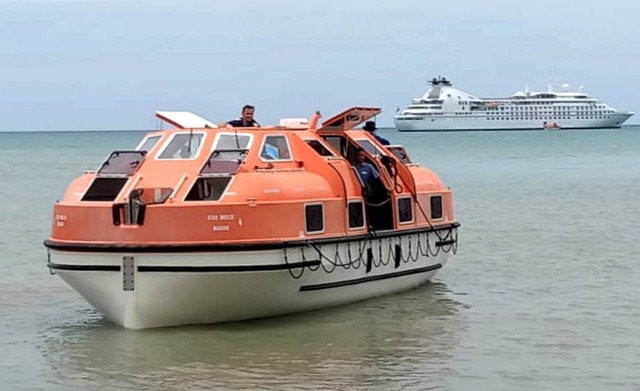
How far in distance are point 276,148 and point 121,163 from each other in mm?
1893

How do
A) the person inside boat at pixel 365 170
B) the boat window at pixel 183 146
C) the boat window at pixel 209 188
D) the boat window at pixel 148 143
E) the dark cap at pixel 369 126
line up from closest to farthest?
the boat window at pixel 209 188, the boat window at pixel 183 146, the boat window at pixel 148 143, the person inside boat at pixel 365 170, the dark cap at pixel 369 126

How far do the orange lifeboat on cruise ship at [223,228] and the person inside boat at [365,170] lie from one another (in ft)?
0.25

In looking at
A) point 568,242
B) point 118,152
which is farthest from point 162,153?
point 568,242

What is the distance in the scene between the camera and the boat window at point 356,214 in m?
16.6

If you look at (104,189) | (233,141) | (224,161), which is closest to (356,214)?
(233,141)

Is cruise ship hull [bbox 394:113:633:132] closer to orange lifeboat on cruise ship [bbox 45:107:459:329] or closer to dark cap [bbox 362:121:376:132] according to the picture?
dark cap [bbox 362:121:376:132]

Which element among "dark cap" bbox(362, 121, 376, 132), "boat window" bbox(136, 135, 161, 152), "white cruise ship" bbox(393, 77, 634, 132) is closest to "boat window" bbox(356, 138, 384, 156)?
"dark cap" bbox(362, 121, 376, 132)

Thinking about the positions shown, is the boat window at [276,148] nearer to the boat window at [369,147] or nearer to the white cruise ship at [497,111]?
the boat window at [369,147]

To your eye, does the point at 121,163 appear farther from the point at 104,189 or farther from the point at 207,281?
the point at 207,281

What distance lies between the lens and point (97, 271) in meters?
14.8

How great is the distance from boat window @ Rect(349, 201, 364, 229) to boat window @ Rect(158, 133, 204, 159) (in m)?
2.06

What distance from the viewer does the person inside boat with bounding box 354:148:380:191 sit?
17469mm

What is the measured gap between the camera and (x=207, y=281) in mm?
14734

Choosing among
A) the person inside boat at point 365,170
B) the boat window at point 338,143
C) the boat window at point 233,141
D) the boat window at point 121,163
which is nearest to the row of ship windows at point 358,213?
the person inside boat at point 365,170
